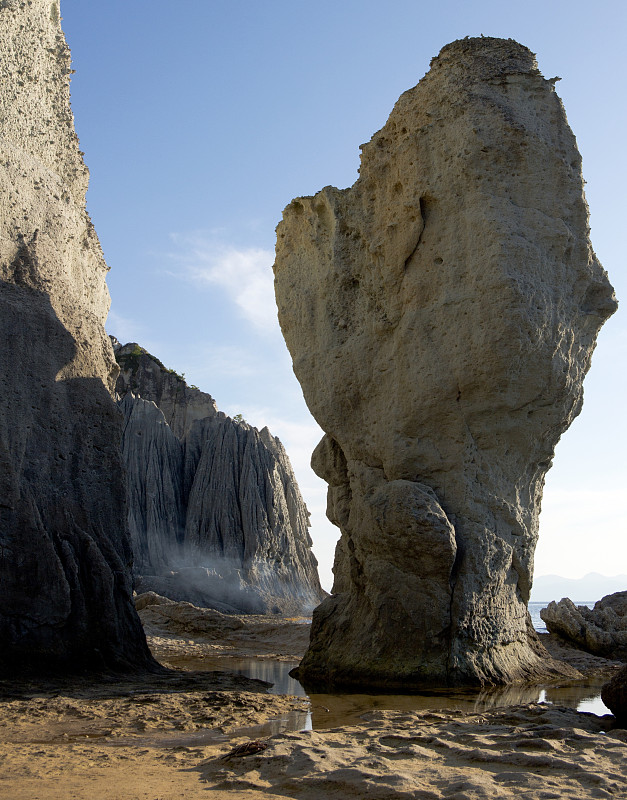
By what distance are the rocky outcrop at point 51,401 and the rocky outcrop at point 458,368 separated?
2407mm

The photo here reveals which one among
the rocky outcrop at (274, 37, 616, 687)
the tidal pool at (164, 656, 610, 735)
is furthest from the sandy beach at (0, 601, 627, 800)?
the rocky outcrop at (274, 37, 616, 687)

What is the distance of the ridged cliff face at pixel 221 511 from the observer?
22.1m

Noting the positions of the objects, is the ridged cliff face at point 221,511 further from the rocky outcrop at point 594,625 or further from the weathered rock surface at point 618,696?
the weathered rock surface at point 618,696

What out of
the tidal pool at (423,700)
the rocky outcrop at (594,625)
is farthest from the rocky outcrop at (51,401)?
the rocky outcrop at (594,625)

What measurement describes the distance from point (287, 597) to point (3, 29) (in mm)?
17845

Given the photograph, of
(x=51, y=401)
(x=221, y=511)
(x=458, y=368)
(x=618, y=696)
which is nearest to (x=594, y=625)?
(x=458, y=368)

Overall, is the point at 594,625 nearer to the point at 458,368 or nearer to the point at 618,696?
the point at 458,368

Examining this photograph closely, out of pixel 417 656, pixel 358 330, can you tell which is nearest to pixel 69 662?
pixel 417 656

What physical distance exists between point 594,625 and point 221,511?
14850 mm

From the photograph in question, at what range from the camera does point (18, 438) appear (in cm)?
670

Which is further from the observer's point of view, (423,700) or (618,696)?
(423,700)

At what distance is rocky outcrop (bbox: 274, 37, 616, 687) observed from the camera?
6969 millimetres

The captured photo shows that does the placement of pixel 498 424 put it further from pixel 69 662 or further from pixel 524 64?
pixel 69 662

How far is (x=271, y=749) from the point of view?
360 cm
